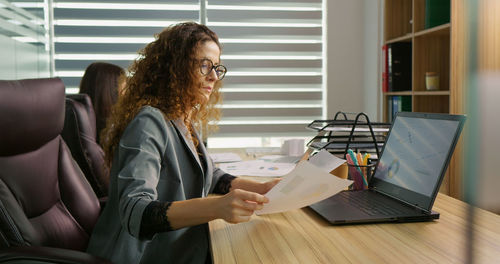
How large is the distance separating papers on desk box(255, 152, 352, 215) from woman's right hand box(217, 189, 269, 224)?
48 mm

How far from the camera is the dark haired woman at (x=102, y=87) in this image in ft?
8.39

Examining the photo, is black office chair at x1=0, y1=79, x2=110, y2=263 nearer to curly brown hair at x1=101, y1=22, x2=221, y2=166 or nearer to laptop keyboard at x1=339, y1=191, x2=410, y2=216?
curly brown hair at x1=101, y1=22, x2=221, y2=166

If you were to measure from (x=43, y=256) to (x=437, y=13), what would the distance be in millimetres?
2528

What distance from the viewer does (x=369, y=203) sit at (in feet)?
3.53

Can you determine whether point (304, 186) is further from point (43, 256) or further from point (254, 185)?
point (43, 256)

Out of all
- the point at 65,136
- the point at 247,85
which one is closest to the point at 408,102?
the point at 247,85

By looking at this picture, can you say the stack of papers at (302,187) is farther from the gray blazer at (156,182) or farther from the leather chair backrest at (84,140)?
the leather chair backrest at (84,140)

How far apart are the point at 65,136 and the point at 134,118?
966mm

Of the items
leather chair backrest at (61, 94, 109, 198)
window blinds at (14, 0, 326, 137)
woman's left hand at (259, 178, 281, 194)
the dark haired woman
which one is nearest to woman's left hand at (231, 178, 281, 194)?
woman's left hand at (259, 178, 281, 194)

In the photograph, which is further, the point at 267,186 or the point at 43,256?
the point at 267,186

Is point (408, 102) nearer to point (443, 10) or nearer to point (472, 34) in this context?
point (443, 10)

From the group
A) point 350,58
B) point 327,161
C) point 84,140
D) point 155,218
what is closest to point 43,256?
point 155,218

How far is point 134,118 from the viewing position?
1124 millimetres

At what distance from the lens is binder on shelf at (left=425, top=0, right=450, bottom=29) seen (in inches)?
104
